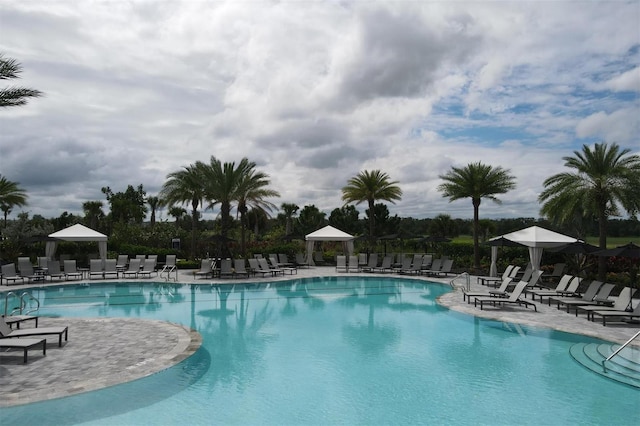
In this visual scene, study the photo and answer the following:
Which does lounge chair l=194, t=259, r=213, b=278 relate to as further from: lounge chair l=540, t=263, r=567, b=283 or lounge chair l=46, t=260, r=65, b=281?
lounge chair l=540, t=263, r=567, b=283

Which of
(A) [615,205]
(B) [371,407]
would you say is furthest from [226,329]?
(A) [615,205]

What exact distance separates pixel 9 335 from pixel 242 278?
1410cm

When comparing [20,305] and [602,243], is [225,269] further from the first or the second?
[602,243]

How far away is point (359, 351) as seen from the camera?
389 inches

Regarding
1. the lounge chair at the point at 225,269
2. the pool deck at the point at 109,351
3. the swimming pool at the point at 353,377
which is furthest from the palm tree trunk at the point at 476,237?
the lounge chair at the point at 225,269

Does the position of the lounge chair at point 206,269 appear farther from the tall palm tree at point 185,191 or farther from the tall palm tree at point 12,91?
the tall palm tree at point 12,91

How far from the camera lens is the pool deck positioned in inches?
271

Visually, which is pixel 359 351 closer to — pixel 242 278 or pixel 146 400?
pixel 146 400

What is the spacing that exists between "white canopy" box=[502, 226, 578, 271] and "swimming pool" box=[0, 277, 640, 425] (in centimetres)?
696

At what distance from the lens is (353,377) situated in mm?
8156

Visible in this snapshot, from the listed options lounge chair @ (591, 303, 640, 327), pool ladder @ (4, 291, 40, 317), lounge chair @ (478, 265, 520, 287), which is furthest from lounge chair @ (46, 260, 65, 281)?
lounge chair @ (591, 303, 640, 327)

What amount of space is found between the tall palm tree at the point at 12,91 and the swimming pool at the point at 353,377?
6.27 m

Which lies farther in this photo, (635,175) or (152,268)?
(152,268)

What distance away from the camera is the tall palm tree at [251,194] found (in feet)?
89.4
